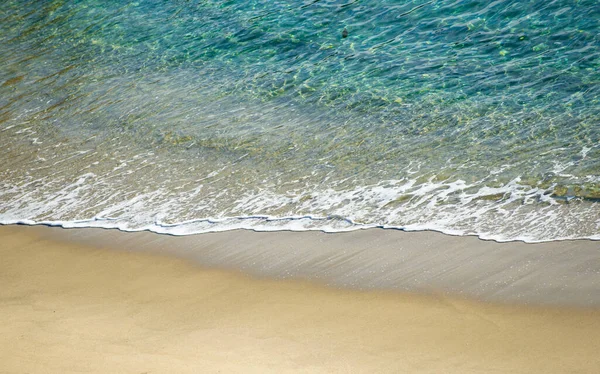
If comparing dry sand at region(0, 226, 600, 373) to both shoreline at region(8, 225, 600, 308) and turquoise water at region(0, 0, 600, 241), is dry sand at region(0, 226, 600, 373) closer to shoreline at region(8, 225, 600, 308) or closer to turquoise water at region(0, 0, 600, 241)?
shoreline at region(8, 225, 600, 308)

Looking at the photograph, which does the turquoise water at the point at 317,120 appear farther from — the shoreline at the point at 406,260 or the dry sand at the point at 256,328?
the dry sand at the point at 256,328

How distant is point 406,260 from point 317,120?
3.53 metres

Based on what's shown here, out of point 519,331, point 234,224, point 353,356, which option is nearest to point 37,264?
point 234,224

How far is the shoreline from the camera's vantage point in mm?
4363

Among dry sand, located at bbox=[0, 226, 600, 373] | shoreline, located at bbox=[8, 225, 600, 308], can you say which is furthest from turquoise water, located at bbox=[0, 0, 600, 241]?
dry sand, located at bbox=[0, 226, 600, 373]

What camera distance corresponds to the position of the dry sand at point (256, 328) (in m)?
3.67

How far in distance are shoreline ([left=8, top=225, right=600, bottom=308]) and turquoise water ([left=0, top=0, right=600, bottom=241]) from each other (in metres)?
0.20

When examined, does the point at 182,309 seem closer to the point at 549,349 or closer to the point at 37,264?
the point at 37,264

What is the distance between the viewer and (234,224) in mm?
5867

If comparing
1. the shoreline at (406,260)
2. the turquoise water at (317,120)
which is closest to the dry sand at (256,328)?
the shoreline at (406,260)

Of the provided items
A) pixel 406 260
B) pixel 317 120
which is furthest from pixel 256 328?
pixel 317 120

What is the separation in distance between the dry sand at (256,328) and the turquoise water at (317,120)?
102 cm

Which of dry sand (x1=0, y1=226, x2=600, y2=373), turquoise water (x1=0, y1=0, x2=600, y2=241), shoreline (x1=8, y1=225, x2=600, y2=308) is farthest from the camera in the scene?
turquoise water (x1=0, y1=0, x2=600, y2=241)

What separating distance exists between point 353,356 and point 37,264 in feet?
10.2
